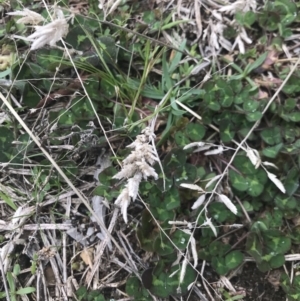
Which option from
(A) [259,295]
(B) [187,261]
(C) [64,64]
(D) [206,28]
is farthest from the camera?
(D) [206,28]

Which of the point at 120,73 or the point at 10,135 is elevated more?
the point at 120,73

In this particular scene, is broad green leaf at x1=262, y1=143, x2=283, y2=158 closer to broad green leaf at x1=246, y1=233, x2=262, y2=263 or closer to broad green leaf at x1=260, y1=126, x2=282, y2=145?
broad green leaf at x1=260, y1=126, x2=282, y2=145

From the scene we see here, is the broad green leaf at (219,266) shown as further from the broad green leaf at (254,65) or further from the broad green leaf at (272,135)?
the broad green leaf at (254,65)

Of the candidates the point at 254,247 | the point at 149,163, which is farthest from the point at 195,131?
the point at 254,247

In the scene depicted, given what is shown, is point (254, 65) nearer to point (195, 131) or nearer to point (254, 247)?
point (195, 131)

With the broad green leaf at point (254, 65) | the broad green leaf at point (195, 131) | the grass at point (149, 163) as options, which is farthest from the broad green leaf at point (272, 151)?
the broad green leaf at point (254, 65)

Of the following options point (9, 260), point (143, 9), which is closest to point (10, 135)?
point (9, 260)

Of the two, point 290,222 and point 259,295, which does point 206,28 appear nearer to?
point 290,222

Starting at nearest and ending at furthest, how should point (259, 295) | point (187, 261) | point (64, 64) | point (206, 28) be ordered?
point (187, 261), point (259, 295), point (64, 64), point (206, 28)

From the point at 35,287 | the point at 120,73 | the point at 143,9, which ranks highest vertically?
the point at 143,9
